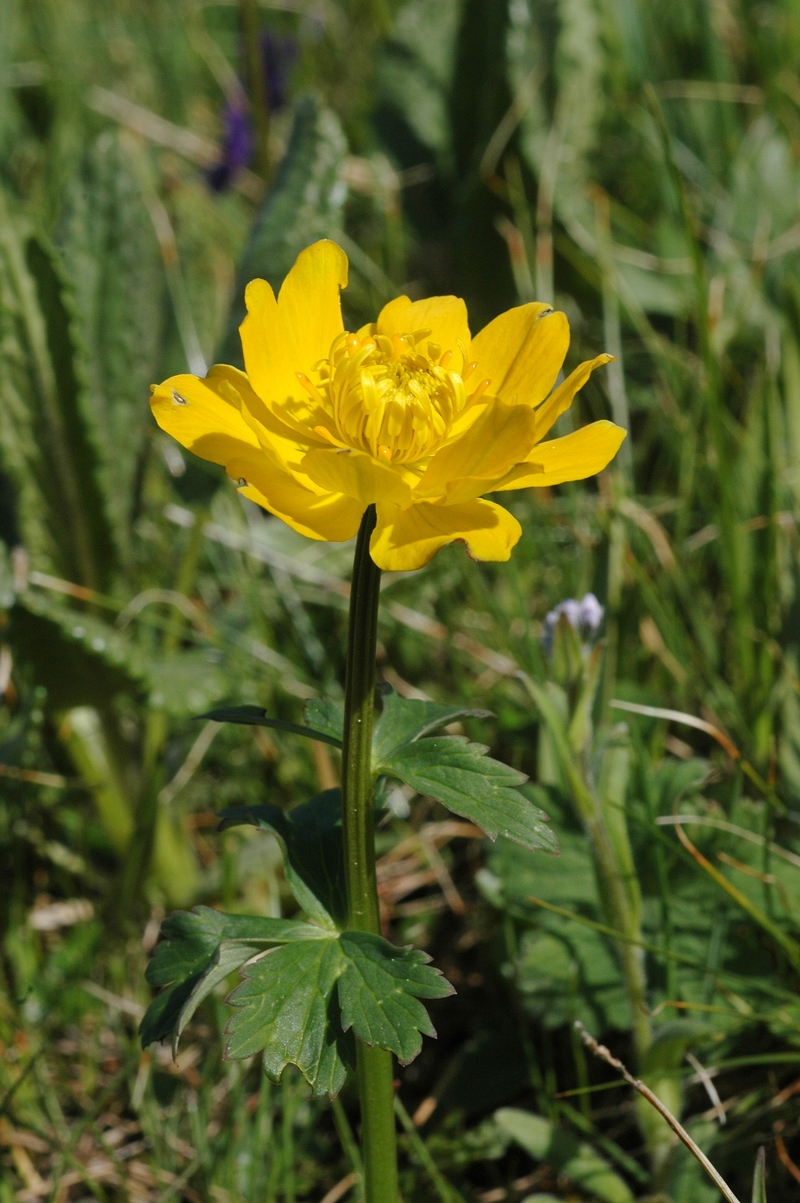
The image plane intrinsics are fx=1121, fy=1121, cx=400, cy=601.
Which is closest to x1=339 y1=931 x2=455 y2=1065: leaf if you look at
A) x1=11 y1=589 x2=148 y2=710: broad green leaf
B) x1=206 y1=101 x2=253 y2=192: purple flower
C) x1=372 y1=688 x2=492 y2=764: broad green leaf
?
x1=372 y1=688 x2=492 y2=764: broad green leaf

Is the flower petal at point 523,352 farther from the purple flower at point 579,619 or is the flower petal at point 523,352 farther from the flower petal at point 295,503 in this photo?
the purple flower at point 579,619

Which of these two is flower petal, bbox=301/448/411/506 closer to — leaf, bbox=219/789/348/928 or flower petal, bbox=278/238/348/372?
flower petal, bbox=278/238/348/372

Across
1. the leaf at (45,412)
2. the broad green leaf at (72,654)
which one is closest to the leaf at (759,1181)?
the broad green leaf at (72,654)

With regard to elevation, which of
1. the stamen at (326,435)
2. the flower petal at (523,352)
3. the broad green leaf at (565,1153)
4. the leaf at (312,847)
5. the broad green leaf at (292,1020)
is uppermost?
the flower petal at (523,352)

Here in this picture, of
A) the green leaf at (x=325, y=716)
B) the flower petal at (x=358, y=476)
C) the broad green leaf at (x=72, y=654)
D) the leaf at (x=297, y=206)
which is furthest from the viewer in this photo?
the leaf at (x=297, y=206)

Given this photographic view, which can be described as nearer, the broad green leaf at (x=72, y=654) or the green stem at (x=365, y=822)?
Result: the green stem at (x=365, y=822)

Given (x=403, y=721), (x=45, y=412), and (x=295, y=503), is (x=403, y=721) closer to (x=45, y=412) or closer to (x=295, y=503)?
(x=295, y=503)

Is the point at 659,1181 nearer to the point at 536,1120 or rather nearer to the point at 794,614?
the point at 536,1120

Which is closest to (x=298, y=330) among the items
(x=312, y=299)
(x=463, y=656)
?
(x=312, y=299)
